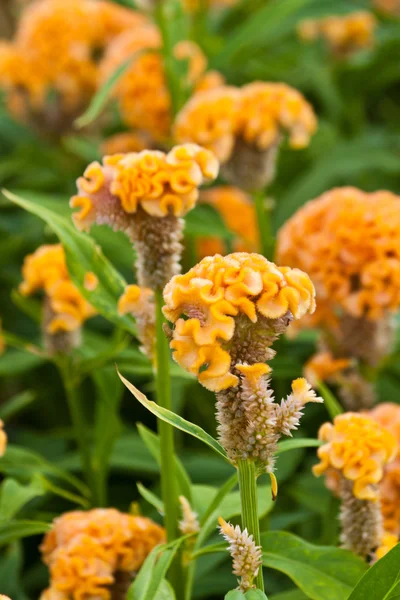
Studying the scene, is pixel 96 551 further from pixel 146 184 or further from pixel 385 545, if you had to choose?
pixel 146 184

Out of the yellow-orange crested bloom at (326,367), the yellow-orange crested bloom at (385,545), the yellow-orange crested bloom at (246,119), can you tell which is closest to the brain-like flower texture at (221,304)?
the yellow-orange crested bloom at (385,545)

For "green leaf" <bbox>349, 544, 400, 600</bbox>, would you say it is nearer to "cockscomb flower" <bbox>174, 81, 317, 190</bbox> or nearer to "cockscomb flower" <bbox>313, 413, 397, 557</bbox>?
"cockscomb flower" <bbox>313, 413, 397, 557</bbox>

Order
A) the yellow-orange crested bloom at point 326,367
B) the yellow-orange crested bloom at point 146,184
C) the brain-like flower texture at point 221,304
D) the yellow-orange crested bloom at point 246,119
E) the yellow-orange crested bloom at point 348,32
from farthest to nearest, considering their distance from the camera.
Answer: the yellow-orange crested bloom at point 348,32, the yellow-orange crested bloom at point 246,119, the yellow-orange crested bloom at point 326,367, the yellow-orange crested bloom at point 146,184, the brain-like flower texture at point 221,304

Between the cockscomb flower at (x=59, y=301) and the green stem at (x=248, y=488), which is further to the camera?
the cockscomb flower at (x=59, y=301)

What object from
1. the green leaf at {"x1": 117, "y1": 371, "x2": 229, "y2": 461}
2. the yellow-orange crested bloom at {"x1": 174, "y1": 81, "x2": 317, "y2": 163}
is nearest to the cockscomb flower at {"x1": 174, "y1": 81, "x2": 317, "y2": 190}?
the yellow-orange crested bloom at {"x1": 174, "y1": 81, "x2": 317, "y2": 163}

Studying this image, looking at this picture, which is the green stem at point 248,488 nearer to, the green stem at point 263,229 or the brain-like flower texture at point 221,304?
the brain-like flower texture at point 221,304

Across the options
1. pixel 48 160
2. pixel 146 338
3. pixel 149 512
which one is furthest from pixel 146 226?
pixel 48 160

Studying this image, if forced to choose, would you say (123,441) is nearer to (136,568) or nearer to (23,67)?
(136,568)
